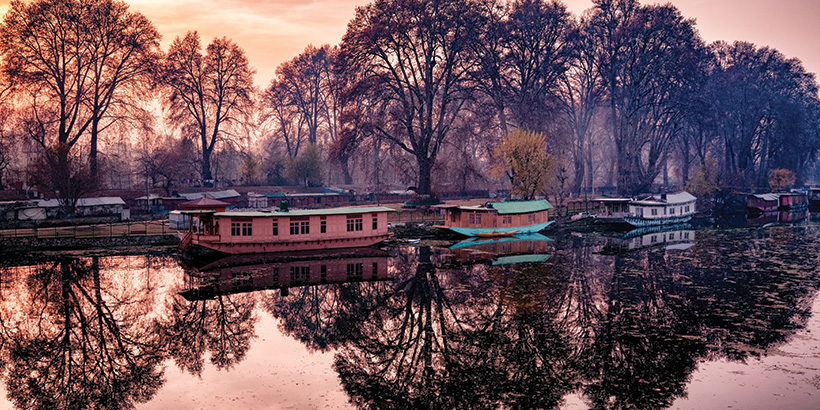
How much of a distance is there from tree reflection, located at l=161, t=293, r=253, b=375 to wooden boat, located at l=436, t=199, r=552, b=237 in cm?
2665

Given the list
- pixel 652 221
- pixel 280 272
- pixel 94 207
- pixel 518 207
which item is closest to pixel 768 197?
pixel 652 221

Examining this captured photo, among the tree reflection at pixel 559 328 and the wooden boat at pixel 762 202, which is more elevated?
the wooden boat at pixel 762 202

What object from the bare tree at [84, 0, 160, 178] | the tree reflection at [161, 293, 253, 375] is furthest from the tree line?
the tree reflection at [161, 293, 253, 375]

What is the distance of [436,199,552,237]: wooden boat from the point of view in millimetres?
51281

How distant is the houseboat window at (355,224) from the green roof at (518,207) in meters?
14.1

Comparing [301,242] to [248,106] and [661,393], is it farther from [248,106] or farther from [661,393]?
[248,106]

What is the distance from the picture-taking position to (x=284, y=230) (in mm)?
41531

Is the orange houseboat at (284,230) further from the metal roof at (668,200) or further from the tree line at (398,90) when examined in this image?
the metal roof at (668,200)

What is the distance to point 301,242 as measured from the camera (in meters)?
41.8

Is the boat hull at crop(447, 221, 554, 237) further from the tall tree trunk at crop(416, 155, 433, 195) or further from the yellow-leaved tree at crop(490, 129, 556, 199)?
the tall tree trunk at crop(416, 155, 433, 195)

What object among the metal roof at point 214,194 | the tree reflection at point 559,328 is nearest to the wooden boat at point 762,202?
the tree reflection at point 559,328

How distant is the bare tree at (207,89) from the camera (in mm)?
76000

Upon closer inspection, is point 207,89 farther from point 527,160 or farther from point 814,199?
point 814,199

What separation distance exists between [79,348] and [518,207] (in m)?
40.4
